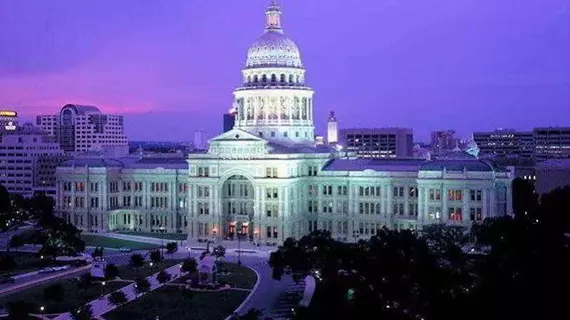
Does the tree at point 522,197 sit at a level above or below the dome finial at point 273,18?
below

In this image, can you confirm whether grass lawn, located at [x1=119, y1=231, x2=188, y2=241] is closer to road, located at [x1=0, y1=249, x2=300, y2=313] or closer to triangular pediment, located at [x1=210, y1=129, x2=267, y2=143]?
road, located at [x1=0, y1=249, x2=300, y2=313]

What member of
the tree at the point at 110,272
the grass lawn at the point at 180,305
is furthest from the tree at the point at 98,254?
the grass lawn at the point at 180,305

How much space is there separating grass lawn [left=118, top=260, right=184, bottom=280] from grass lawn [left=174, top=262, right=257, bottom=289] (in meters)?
4.36

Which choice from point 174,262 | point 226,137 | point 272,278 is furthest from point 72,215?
point 272,278

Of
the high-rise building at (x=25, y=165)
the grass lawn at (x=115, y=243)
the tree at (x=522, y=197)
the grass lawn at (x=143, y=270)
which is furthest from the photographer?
the high-rise building at (x=25, y=165)

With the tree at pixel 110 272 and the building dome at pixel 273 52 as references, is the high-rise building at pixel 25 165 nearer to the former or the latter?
the building dome at pixel 273 52

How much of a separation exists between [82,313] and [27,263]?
3411cm

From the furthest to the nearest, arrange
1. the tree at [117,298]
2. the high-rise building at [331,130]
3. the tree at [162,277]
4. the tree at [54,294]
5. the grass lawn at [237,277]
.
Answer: the high-rise building at [331,130] → the grass lawn at [237,277] → the tree at [162,277] → the tree at [117,298] → the tree at [54,294]

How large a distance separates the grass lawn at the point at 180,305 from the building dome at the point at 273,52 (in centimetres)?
4992

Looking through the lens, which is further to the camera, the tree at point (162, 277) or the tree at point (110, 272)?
the tree at point (110, 272)

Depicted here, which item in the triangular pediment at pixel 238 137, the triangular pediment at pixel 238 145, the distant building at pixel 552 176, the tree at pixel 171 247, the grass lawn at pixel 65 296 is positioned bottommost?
the grass lawn at pixel 65 296

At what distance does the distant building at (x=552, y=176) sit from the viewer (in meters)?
143

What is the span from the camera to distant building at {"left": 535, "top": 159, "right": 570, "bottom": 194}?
143m

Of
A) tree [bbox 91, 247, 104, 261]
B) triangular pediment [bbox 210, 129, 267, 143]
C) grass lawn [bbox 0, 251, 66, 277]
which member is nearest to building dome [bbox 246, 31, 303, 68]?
triangular pediment [bbox 210, 129, 267, 143]
